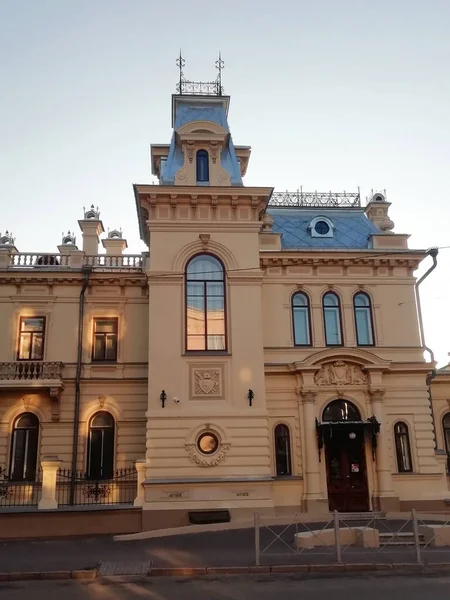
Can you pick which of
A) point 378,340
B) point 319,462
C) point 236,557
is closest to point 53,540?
point 236,557

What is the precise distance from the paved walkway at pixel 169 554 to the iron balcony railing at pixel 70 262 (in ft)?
35.0

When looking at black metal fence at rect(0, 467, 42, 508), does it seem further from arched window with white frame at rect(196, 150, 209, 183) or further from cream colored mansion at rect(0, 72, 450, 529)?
arched window with white frame at rect(196, 150, 209, 183)

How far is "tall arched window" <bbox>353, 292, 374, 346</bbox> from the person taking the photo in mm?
22328

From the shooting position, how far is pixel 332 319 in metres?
22.4

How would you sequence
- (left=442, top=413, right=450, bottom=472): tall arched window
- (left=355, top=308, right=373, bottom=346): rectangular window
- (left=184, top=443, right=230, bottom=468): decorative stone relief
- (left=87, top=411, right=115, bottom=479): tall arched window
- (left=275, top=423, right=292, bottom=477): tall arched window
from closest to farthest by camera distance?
1. (left=184, top=443, right=230, bottom=468): decorative stone relief
2. (left=275, top=423, right=292, bottom=477): tall arched window
3. (left=87, top=411, right=115, bottom=479): tall arched window
4. (left=355, top=308, right=373, bottom=346): rectangular window
5. (left=442, top=413, right=450, bottom=472): tall arched window

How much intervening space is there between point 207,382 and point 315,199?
457 inches

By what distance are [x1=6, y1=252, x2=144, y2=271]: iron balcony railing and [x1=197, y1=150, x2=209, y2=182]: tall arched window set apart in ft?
14.2

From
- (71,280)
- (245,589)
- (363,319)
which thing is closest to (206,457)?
(363,319)

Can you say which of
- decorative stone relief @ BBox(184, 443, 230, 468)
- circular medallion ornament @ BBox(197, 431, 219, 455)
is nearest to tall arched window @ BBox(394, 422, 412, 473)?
decorative stone relief @ BBox(184, 443, 230, 468)

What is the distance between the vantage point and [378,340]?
72.8 ft

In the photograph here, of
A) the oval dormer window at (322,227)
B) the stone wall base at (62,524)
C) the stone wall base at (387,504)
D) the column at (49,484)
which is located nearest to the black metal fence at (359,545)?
the stone wall base at (387,504)

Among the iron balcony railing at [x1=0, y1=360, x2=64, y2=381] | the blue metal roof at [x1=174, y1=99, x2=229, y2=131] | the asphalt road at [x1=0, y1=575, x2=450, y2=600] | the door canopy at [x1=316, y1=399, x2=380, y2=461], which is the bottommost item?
the asphalt road at [x1=0, y1=575, x2=450, y2=600]

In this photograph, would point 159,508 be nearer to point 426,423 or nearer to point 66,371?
point 66,371

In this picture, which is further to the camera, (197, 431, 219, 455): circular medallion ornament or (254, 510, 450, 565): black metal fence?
(197, 431, 219, 455): circular medallion ornament
